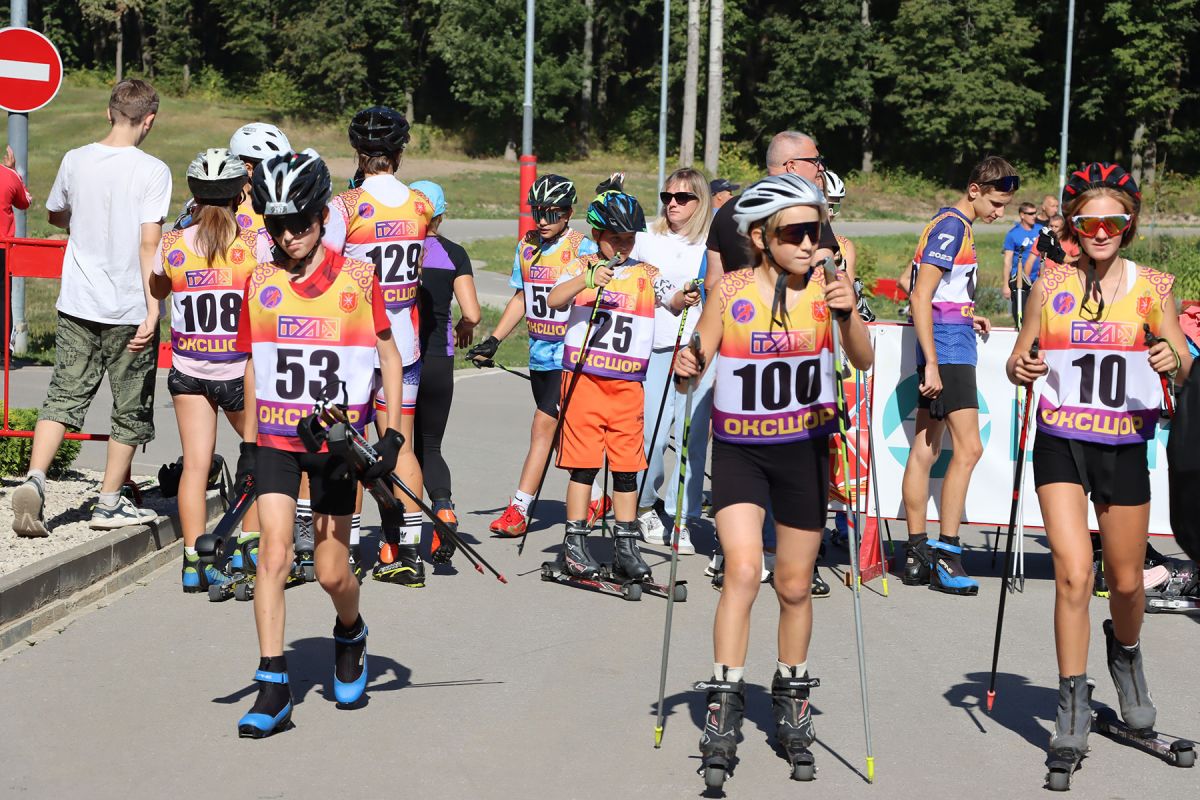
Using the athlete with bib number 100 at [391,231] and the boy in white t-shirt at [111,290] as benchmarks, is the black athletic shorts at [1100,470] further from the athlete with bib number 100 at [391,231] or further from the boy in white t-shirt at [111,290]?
the boy in white t-shirt at [111,290]

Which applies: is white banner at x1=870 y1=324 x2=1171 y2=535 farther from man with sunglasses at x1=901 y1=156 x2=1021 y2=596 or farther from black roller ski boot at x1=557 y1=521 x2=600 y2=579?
black roller ski boot at x1=557 y1=521 x2=600 y2=579

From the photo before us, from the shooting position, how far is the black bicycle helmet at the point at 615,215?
26.2 ft

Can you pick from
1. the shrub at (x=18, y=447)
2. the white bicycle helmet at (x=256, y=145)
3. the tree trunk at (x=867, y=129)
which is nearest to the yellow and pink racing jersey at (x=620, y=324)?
the white bicycle helmet at (x=256, y=145)

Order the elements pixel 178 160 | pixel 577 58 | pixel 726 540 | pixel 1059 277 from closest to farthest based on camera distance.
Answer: pixel 726 540 → pixel 1059 277 → pixel 178 160 → pixel 577 58

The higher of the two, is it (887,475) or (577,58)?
(577,58)

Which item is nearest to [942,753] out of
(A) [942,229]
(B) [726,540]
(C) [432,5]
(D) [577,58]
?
(B) [726,540]

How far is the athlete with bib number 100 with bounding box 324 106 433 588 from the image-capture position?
26.5 ft

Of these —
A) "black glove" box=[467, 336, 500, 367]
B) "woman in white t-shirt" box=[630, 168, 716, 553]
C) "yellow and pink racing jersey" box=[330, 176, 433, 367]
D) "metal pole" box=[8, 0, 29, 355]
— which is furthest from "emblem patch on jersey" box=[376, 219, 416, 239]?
"metal pole" box=[8, 0, 29, 355]

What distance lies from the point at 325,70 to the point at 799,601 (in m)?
71.6

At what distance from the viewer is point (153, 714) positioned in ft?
19.5

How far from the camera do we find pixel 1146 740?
5.86m

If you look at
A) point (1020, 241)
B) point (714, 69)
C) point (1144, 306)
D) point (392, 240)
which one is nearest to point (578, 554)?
point (392, 240)

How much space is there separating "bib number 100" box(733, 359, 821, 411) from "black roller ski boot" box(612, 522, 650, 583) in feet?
9.33

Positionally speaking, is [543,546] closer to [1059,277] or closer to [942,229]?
[942,229]
